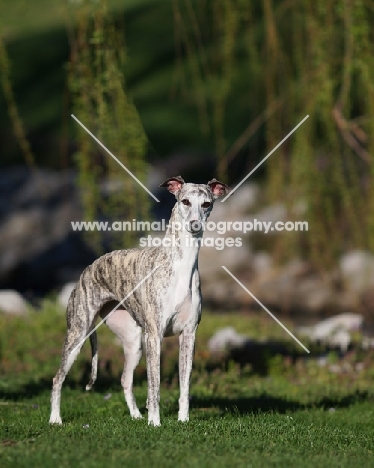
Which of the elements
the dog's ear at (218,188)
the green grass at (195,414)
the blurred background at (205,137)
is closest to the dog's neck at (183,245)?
the dog's ear at (218,188)

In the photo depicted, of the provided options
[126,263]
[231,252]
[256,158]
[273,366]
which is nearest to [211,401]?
[126,263]

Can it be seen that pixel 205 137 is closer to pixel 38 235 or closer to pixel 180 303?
pixel 38 235

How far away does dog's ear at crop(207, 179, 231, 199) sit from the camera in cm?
752

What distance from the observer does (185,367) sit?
750cm

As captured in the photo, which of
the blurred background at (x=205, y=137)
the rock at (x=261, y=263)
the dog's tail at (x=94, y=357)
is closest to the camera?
the blurred background at (x=205, y=137)

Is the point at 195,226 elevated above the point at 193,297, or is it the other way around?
the point at 195,226

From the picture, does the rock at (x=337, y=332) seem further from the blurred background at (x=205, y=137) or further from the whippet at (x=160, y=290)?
the whippet at (x=160, y=290)

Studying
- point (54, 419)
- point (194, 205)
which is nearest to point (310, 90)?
point (194, 205)

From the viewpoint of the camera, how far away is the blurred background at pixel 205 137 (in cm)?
801

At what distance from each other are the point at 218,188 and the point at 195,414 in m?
2.13

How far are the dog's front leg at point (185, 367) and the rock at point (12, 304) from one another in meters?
9.18

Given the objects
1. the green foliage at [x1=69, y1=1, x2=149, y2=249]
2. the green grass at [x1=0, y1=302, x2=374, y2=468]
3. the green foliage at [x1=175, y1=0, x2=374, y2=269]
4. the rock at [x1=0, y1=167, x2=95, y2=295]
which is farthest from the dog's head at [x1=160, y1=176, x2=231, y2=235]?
the rock at [x1=0, y1=167, x2=95, y2=295]

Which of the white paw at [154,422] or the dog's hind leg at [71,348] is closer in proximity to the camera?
the white paw at [154,422]

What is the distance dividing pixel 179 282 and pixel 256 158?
897 inches
